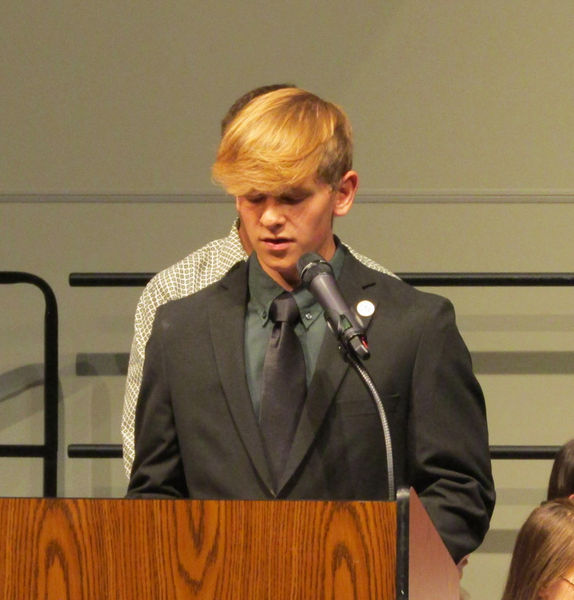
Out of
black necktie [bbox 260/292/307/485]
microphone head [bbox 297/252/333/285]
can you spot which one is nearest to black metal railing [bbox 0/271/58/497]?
black necktie [bbox 260/292/307/485]

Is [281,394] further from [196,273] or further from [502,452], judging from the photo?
[502,452]

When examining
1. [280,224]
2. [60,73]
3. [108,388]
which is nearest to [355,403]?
[280,224]

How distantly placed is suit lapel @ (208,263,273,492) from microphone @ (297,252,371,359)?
0.81 feet

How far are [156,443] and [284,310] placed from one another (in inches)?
9.6

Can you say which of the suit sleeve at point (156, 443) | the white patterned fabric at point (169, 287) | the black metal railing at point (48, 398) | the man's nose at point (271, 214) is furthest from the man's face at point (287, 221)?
the black metal railing at point (48, 398)

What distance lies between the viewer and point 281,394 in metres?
1.60

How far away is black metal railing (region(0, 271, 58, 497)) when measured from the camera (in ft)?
10.4

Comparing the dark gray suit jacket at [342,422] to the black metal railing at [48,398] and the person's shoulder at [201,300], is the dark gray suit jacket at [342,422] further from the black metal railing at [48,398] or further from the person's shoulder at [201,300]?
the black metal railing at [48,398]

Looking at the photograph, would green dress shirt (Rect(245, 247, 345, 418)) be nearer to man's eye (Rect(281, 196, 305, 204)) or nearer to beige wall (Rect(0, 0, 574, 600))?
man's eye (Rect(281, 196, 305, 204))

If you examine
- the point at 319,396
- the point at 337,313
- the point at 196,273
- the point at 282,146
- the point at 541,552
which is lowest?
the point at 541,552

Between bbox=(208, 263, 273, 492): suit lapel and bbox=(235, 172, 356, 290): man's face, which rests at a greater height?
bbox=(235, 172, 356, 290): man's face

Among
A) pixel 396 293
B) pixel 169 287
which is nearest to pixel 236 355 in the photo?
pixel 396 293

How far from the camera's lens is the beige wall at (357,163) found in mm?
3508

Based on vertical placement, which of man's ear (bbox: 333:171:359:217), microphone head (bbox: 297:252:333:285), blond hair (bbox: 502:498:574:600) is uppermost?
man's ear (bbox: 333:171:359:217)
